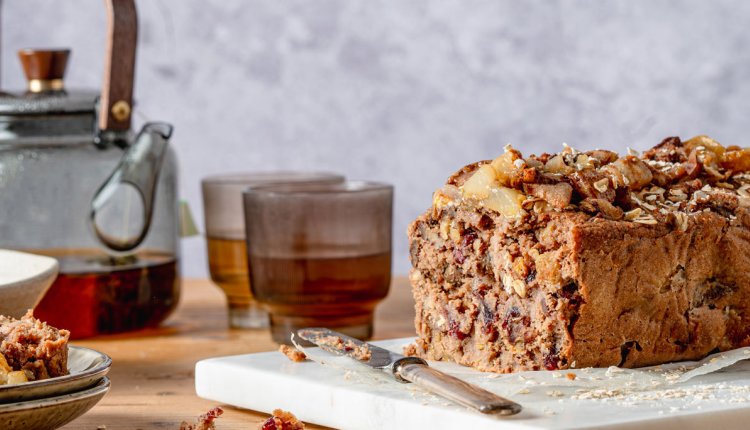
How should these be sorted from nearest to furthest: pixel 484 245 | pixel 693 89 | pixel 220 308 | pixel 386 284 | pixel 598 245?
pixel 598 245 → pixel 484 245 → pixel 386 284 → pixel 220 308 → pixel 693 89

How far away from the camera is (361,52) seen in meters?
4.22

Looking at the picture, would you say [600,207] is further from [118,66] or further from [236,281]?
[118,66]

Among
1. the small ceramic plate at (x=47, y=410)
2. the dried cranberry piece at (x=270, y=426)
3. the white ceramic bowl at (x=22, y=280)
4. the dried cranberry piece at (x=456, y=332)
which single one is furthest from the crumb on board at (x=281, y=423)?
the white ceramic bowl at (x=22, y=280)

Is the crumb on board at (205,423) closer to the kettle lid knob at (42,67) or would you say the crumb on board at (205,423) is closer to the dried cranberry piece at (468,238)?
the dried cranberry piece at (468,238)

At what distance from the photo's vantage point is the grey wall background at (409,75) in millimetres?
4109

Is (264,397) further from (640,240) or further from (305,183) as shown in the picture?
(305,183)

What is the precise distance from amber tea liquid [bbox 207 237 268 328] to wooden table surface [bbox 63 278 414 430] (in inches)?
1.8

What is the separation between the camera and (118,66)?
2557 millimetres

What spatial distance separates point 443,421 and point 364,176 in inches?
113

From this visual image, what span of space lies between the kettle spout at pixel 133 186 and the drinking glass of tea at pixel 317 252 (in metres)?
0.25

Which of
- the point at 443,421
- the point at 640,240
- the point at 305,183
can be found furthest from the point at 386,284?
the point at 443,421

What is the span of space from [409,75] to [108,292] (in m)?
1.96

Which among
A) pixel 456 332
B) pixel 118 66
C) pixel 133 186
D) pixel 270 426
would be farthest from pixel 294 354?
pixel 118 66

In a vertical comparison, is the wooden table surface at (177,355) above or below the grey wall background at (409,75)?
below
